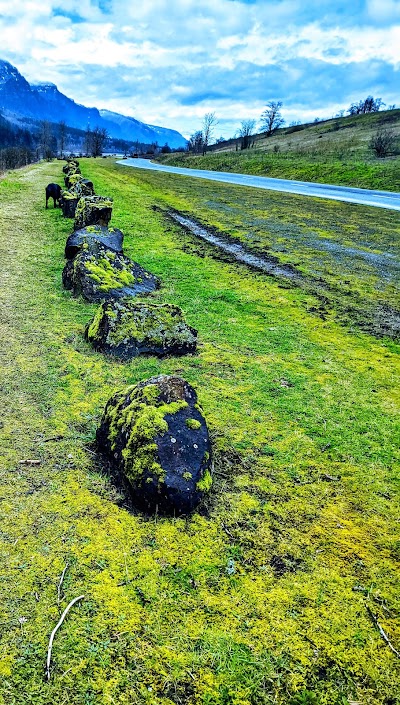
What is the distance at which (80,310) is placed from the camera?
8094 millimetres

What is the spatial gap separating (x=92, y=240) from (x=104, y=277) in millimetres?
1774

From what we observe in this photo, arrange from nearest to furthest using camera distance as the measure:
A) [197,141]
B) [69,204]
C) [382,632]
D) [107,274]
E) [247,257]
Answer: [382,632], [107,274], [247,257], [69,204], [197,141]

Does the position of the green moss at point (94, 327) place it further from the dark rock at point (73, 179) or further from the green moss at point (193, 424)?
the dark rock at point (73, 179)

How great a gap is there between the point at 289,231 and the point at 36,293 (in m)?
9.71

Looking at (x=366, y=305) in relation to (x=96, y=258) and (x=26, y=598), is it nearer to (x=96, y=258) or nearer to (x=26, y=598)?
(x=96, y=258)

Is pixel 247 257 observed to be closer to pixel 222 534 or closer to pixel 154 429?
pixel 154 429

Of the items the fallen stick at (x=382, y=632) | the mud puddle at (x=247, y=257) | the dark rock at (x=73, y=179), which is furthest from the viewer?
the dark rock at (x=73, y=179)

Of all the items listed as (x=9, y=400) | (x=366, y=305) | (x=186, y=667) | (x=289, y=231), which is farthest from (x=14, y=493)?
(x=289, y=231)

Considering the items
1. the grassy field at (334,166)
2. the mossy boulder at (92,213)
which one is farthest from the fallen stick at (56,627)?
the grassy field at (334,166)

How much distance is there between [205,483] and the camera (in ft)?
12.8

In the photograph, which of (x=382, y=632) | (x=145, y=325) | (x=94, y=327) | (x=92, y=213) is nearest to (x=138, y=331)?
(x=145, y=325)

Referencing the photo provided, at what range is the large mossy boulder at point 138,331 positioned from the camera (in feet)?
21.0

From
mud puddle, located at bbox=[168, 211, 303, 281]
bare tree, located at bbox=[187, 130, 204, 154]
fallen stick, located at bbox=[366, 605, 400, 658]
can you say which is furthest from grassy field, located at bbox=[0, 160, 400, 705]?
bare tree, located at bbox=[187, 130, 204, 154]

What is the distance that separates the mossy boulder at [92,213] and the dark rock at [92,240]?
206cm
